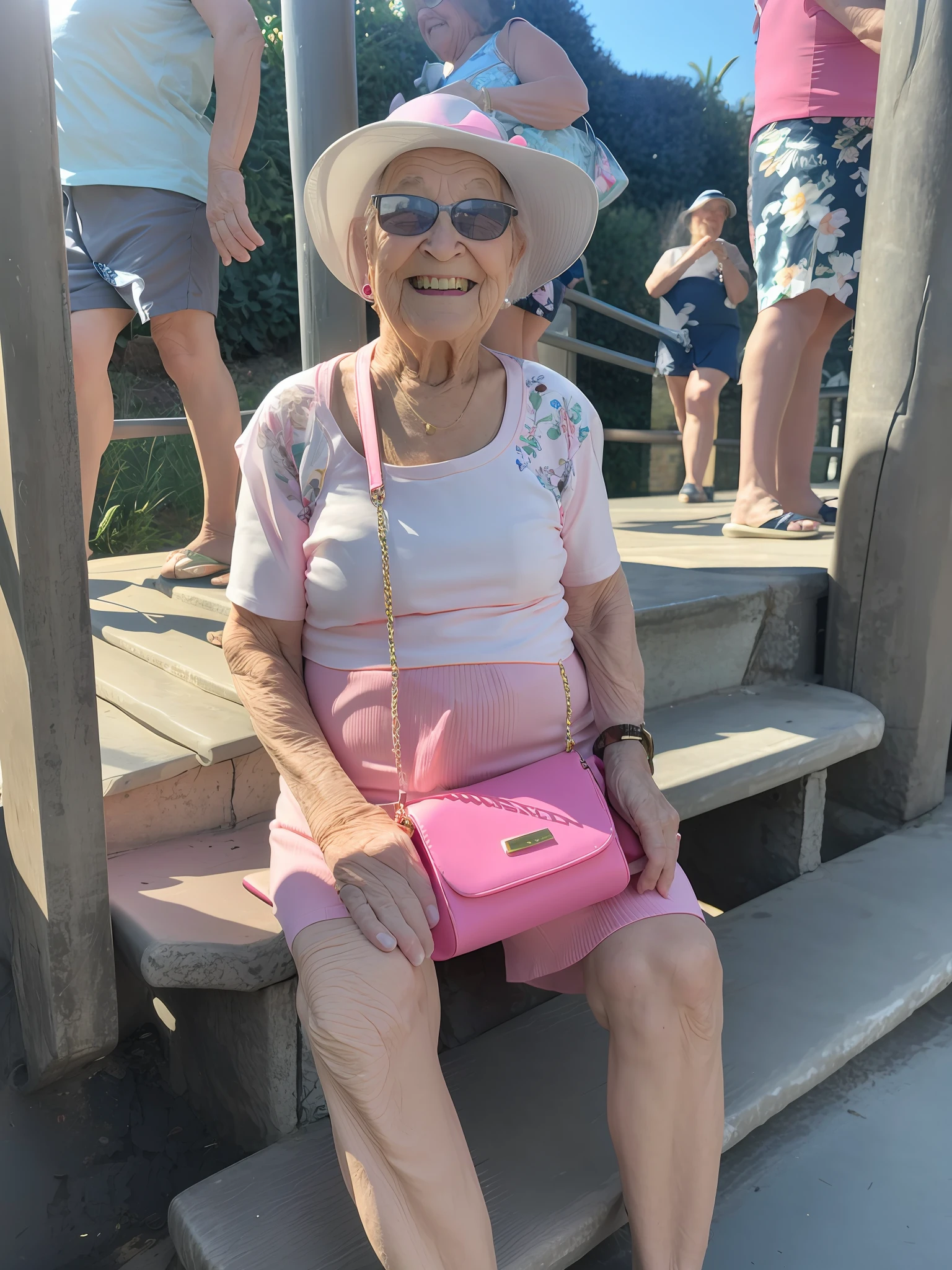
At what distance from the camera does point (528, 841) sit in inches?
47.4

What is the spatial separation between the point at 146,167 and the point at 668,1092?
Answer: 6.79 ft

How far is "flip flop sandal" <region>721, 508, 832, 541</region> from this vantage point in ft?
10.2

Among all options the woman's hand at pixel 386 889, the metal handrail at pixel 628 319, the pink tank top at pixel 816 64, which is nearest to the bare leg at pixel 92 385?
the woman's hand at pixel 386 889

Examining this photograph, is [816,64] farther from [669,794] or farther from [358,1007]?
[358,1007]

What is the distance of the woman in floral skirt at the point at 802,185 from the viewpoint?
2.64 metres

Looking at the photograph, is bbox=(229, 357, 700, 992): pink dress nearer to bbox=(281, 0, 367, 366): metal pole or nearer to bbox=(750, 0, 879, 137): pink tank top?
bbox=(281, 0, 367, 366): metal pole

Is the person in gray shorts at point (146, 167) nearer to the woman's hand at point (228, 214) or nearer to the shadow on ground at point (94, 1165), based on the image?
the woman's hand at point (228, 214)

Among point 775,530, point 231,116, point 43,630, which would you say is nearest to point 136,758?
point 43,630

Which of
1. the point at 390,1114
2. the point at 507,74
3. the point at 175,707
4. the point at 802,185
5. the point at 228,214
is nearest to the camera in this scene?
the point at 390,1114

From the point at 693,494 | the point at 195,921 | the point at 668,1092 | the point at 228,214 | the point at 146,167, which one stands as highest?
the point at 146,167

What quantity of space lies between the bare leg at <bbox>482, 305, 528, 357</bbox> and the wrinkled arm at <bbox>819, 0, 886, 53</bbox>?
106cm

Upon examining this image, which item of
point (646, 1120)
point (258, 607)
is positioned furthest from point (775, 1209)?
point (258, 607)

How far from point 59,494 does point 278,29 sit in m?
6.64

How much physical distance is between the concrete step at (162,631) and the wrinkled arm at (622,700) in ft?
2.11
